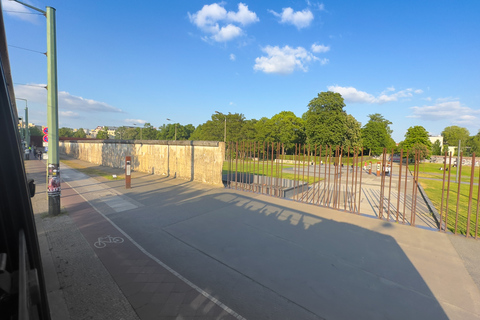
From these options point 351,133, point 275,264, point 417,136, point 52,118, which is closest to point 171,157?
point 52,118

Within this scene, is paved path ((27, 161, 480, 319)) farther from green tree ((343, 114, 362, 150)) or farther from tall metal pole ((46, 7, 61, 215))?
green tree ((343, 114, 362, 150))

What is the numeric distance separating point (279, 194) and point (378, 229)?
495 centimetres

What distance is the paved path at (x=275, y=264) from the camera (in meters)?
3.57

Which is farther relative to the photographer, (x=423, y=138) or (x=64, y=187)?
→ (x=423, y=138)

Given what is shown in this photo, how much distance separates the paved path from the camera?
357 cm

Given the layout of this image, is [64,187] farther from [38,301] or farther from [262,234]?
[38,301]

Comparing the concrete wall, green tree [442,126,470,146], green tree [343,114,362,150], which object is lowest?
the concrete wall

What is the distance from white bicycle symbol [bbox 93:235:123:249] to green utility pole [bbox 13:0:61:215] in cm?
306

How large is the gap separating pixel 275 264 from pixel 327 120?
40662mm

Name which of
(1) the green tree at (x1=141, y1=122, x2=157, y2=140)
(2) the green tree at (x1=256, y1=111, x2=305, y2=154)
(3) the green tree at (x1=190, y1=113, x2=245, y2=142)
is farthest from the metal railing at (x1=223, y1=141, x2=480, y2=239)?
(1) the green tree at (x1=141, y1=122, x2=157, y2=140)

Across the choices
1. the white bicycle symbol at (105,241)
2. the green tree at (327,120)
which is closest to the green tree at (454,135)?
the green tree at (327,120)

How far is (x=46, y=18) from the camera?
7.26m

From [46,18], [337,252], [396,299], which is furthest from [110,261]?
[46,18]

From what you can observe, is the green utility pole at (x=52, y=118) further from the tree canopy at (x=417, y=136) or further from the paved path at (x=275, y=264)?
the tree canopy at (x=417, y=136)
